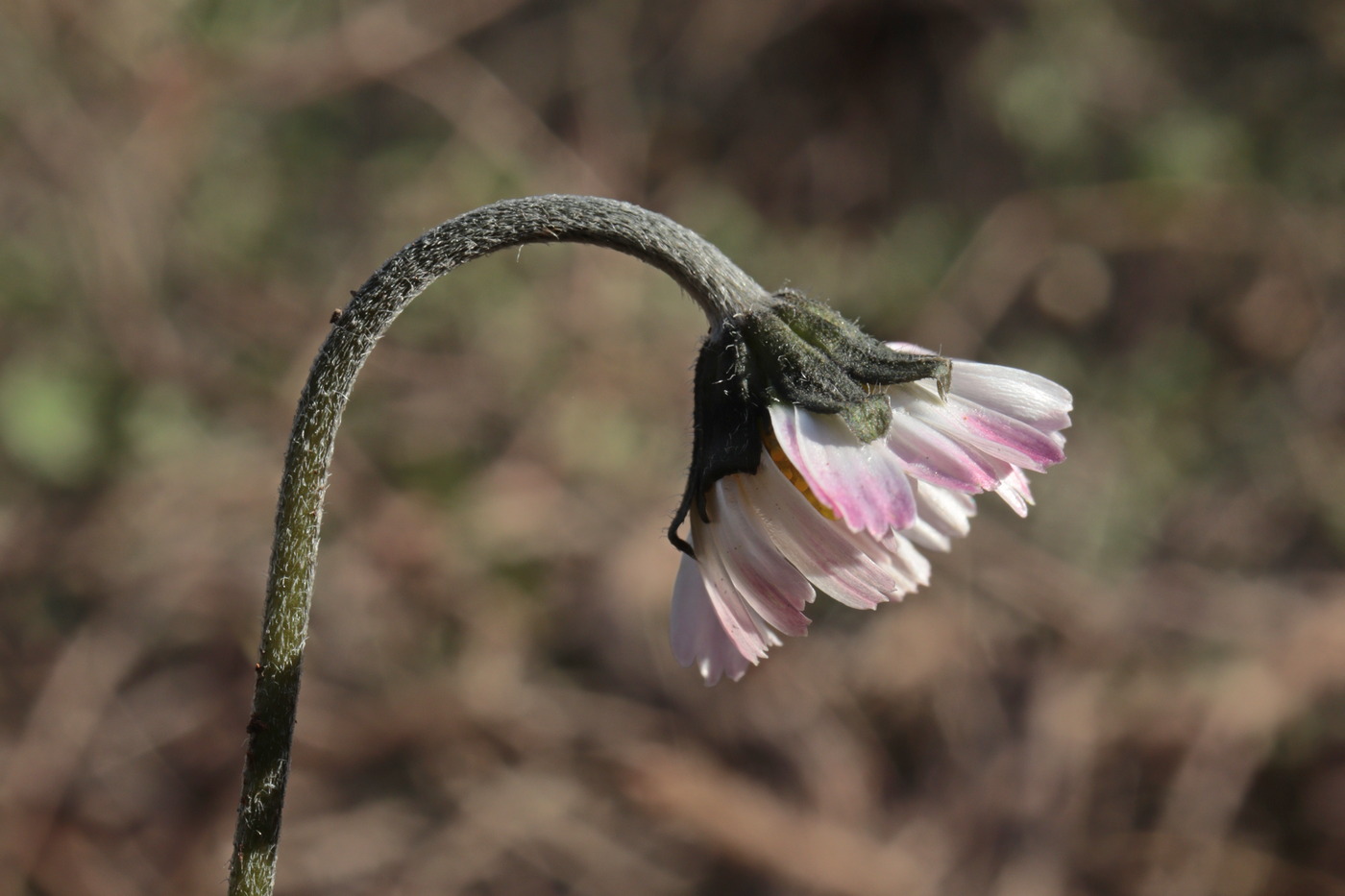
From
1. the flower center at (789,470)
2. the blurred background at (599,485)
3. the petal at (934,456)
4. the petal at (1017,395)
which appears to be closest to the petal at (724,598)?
the flower center at (789,470)

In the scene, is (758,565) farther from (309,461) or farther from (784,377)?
(309,461)

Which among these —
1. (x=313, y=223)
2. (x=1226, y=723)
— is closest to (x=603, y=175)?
(x=313, y=223)

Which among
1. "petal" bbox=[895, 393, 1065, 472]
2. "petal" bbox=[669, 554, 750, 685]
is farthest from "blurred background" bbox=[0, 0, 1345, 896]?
"petal" bbox=[895, 393, 1065, 472]

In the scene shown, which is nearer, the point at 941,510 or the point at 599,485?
the point at 941,510

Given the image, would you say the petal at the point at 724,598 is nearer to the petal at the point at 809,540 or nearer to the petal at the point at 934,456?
the petal at the point at 809,540

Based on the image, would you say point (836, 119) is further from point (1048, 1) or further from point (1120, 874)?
point (1120, 874)

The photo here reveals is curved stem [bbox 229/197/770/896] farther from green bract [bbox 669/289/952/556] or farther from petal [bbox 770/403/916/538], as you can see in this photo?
petal [bbox 770/403/916/538]

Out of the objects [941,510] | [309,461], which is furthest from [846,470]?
[309,461]
